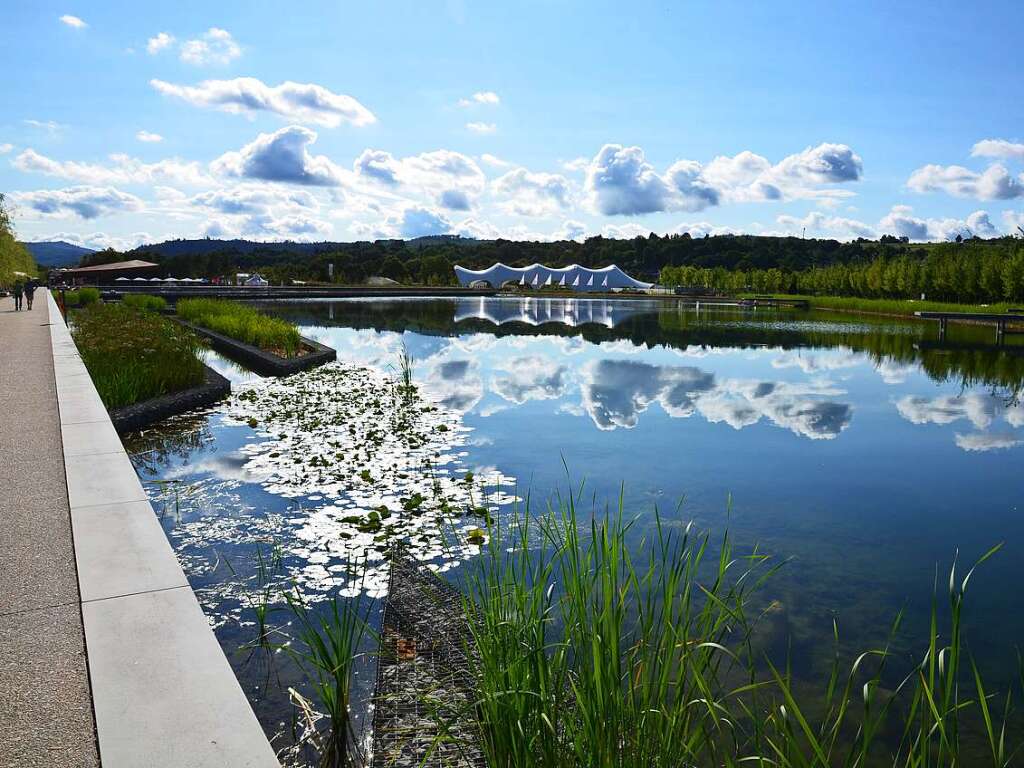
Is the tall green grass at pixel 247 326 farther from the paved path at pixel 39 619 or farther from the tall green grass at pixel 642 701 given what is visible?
the tall green grass at pixel 642 701

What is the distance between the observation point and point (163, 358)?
10492 millimetres

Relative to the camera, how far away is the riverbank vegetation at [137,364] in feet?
29.2

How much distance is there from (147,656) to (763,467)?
19.7 feet

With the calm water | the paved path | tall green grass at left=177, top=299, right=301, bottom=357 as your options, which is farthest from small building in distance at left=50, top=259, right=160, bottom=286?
the paved path

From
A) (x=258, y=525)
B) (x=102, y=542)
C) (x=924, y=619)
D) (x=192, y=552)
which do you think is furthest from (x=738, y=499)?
(x=102, y=542)

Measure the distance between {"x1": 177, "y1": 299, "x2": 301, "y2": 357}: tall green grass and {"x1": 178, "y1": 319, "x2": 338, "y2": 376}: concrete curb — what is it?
25cm

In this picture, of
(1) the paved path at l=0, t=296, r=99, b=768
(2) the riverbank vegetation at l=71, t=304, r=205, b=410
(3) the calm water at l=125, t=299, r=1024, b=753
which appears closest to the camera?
(1) the paved path at l=0, t=296, r=99, b=768

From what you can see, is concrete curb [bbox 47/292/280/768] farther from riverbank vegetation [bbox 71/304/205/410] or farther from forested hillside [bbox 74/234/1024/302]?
forested hillside [bbox 74/234/1024/302]

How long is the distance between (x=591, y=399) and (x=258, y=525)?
6607 mm

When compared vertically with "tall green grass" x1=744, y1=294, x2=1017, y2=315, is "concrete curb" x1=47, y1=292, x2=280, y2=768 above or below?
below

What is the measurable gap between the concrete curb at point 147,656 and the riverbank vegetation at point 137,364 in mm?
4867

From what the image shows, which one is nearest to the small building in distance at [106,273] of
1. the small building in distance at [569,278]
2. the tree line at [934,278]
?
the small building in distance at [569,278]

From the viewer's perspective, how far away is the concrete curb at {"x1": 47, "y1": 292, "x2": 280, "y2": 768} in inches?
84.4

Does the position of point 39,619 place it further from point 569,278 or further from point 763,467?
point 569,278
